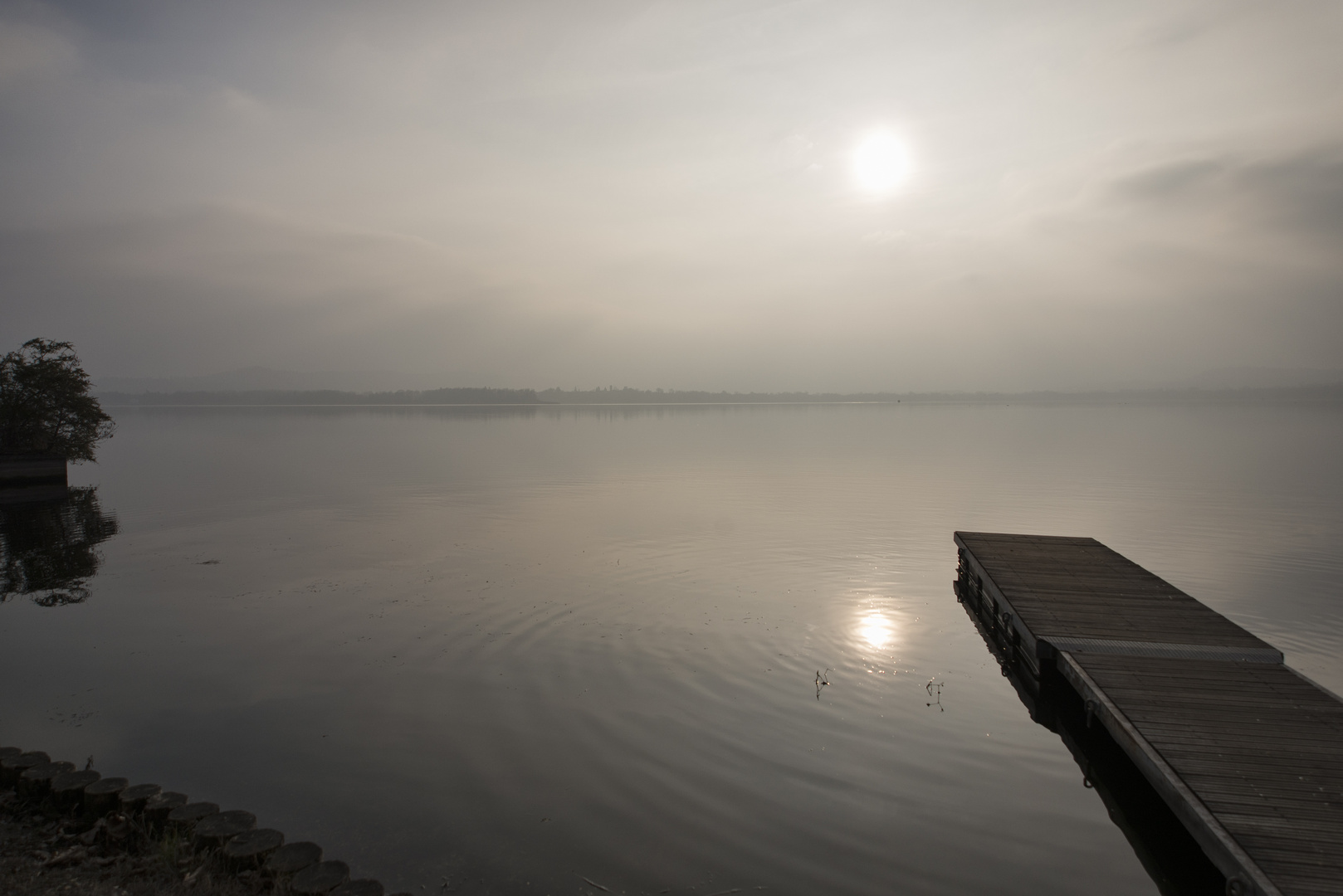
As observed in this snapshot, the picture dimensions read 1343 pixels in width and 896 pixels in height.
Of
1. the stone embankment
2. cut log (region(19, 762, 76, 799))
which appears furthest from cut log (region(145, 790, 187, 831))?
cut log (region(19, 762, 76, 799))

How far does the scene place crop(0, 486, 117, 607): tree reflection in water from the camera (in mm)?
18531

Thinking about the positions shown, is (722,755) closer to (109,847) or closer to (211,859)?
(211,859)

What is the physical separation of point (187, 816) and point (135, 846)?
44 centimetres

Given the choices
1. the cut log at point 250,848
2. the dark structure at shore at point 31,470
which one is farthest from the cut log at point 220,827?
the dark structure at shore at point 31,470

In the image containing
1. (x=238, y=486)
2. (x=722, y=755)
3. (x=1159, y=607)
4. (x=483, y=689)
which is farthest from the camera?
(x=238, y=486)

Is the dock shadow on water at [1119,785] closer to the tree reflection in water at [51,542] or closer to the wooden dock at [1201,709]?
the wooden dock at [1201,709]

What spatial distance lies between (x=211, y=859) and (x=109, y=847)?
1.20 meters

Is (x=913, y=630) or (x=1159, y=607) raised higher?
(x=1159, y=607)

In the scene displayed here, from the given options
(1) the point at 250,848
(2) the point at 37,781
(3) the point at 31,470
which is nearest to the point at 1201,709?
(1) the point at 250,848

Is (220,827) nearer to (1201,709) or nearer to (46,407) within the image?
(1201,709)

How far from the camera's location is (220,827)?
687 cm

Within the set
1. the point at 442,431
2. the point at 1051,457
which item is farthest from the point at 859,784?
the point at 442,431

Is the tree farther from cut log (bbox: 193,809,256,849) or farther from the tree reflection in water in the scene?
cut log (bbox: 193,809,256,849)

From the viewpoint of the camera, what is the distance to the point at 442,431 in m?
94.8
